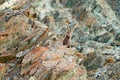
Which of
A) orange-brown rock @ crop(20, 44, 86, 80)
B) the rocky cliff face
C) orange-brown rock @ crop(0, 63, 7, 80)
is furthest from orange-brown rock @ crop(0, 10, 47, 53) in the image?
orange-brown rock @ crop(0, 63, 7, 80)

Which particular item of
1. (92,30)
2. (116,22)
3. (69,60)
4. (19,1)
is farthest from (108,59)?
(116,22)

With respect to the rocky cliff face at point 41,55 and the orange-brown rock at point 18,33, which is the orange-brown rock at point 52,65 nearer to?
the rocky cliff face at point 41,55

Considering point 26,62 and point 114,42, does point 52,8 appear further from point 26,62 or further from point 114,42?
point 26,62

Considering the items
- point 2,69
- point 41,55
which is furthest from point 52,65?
point 2,69

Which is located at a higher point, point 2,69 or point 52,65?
point 52,65

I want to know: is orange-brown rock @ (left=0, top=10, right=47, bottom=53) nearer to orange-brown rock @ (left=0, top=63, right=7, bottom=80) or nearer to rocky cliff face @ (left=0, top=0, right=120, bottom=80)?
rocky cliff face @ (left=0, top=0, right=120, bottom=80)

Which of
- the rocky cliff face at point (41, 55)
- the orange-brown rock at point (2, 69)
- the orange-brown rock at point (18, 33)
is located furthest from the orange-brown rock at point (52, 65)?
the orange-brown rock at point (18, 33)

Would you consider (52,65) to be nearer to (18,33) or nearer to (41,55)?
(41,55)

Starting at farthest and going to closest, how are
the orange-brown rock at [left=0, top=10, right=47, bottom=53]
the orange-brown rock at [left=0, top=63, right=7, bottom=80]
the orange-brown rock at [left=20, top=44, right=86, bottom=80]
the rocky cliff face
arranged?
the orange-brown rock at [left=0, top=10, right=47, bottom=53]
the orange-brown rock at [left=0, top=63, right=7, bottom=80]
the rocky cliff face
the orange-brown rock at [left=20, top=44, right=86, bottom=80]

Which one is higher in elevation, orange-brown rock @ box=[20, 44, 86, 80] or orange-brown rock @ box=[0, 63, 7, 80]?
orange-brown rock @ box=[20, 44, 86, 80]

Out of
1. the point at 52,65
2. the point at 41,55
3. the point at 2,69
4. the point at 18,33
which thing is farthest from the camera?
the point at 18,33

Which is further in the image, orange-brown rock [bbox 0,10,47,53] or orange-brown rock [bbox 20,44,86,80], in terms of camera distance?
orange-brown rock [bbox 0,10,47,53]
